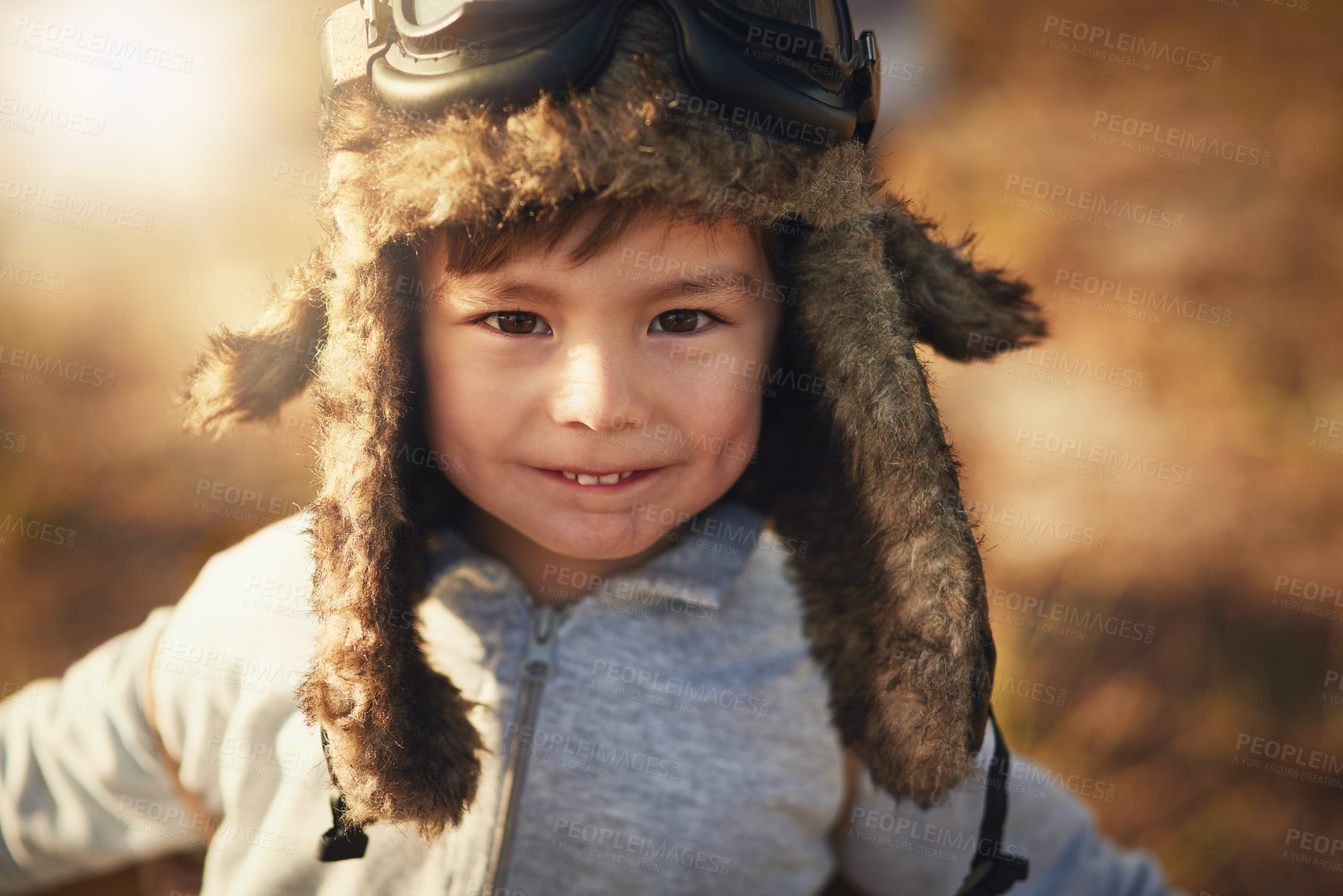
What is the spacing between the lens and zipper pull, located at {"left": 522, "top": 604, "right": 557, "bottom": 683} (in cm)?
149

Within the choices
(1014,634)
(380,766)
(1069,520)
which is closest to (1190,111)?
(1069,520)

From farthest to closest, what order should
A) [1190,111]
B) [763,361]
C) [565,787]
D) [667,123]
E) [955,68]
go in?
[955,68], [1190,111], [565,787], [763,361], [667,123]

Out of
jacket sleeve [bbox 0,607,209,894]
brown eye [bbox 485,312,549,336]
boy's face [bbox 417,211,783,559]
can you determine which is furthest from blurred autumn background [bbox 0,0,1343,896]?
brown eye [bbox 485,312,549,336]

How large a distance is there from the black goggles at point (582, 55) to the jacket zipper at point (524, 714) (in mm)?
869

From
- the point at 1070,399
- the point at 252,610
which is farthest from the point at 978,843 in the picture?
the point at 1070,399

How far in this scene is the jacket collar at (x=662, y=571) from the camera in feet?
5.02

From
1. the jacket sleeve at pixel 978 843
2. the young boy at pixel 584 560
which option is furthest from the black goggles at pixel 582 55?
the jacket sleeve at pixel 978 843

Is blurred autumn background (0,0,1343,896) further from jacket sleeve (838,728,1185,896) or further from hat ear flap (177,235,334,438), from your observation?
hat ear flap (177,235,334,438)

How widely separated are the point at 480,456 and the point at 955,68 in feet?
14.7

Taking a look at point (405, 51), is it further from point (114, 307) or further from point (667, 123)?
point (114, 307)

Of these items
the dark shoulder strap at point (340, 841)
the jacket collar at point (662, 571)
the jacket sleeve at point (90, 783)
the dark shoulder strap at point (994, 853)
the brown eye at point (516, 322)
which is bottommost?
the jacket sleeve at point (90, 783)

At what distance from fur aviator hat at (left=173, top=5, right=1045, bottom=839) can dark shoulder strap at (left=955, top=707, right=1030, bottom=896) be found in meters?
0.23

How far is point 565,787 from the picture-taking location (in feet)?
4.93

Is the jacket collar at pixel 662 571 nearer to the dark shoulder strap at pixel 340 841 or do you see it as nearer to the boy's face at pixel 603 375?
the boy's face at pixel 603 375
